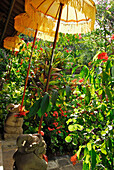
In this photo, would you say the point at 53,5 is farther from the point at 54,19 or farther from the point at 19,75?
the point at 19,75

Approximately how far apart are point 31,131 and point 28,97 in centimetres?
82

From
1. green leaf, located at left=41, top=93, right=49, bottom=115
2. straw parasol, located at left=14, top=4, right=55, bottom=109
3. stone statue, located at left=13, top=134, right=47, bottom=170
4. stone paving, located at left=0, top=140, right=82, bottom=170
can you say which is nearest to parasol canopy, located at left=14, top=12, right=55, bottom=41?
straw parasol, located at left=14, top=4, right=55, bottom=109

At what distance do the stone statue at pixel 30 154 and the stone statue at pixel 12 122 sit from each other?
114cm

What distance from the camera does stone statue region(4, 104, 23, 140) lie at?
2.52 m

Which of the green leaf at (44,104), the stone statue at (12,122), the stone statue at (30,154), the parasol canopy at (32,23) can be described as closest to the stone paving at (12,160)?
the stone statue at (12,122)

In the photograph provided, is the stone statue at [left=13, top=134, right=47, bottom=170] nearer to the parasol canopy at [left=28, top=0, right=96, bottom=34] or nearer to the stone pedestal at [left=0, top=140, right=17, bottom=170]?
Result: the stone pedestal at [left=0, top=140, right=17, bottom=170]

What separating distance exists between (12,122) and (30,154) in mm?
1234

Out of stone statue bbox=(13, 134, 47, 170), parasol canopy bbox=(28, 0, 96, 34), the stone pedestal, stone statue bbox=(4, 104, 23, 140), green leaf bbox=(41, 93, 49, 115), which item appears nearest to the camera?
green leaf bbox=(41, 93, 49, 115)

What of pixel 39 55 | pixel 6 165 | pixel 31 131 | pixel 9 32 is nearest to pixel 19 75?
pixel 39 55

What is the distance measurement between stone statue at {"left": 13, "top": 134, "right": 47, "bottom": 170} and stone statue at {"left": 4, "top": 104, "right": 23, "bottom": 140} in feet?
3.74

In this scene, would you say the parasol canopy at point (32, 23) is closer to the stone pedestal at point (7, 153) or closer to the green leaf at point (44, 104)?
the green leaf at point (44, 104)

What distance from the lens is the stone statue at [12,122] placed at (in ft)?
8.26

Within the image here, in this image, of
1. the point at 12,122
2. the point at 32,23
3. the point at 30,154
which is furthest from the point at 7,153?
the point at 32,23

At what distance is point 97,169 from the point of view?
1.79m
